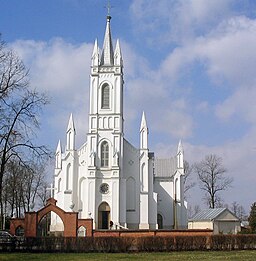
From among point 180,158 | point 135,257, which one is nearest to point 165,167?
point 180,158

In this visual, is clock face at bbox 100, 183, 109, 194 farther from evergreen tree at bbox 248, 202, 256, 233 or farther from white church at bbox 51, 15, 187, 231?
evergreen tree at bbox 248, 202, 256, 233

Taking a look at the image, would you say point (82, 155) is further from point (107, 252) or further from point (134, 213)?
point (107, 252)

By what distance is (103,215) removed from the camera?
2175 inches

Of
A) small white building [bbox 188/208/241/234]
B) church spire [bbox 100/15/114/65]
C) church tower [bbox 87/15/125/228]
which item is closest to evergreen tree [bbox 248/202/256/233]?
small white building [bbox 188/208/241/234]

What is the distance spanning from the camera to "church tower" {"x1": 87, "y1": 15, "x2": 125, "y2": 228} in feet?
180

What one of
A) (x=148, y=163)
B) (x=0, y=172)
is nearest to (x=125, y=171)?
(x=148, y=163)

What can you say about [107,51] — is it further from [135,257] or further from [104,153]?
[135,257]

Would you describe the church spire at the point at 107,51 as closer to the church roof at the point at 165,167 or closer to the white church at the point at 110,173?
the white church at the point at 110,173

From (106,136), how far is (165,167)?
12.7 metres

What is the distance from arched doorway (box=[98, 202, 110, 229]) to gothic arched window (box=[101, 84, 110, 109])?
12.6m

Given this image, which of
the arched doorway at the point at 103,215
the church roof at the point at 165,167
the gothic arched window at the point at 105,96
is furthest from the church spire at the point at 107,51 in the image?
the arched doorway at the point at 103,215

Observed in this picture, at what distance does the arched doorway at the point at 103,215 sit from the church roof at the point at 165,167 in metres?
11.6

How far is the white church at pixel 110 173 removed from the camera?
5512cm

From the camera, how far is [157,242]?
29094mm
